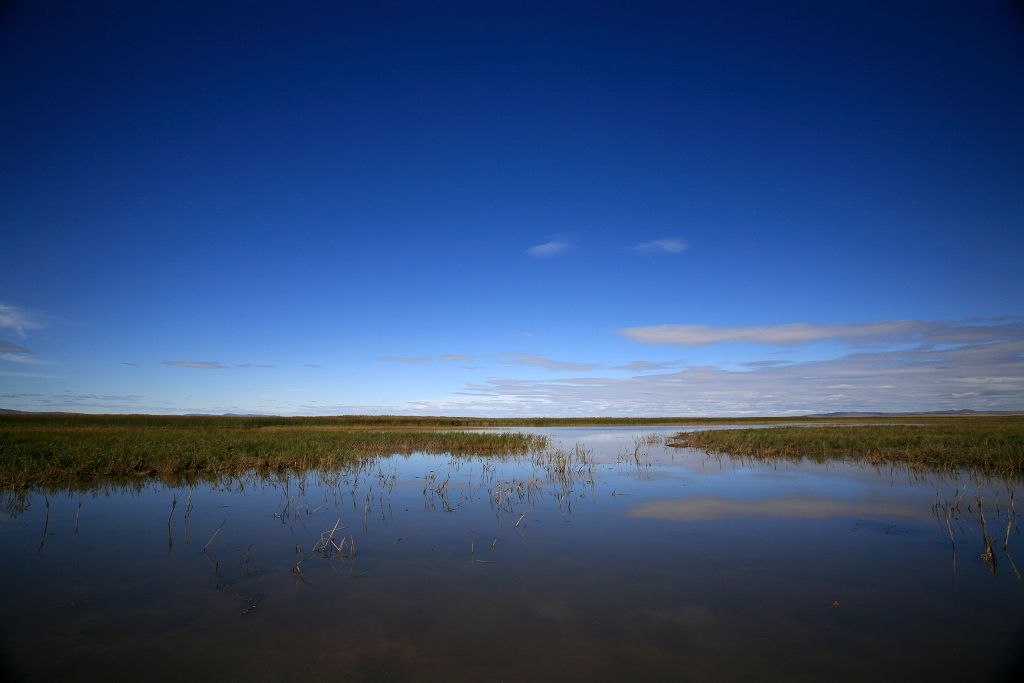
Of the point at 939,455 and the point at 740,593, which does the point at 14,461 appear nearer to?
the point at 740,593

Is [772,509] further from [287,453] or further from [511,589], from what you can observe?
[287,453]

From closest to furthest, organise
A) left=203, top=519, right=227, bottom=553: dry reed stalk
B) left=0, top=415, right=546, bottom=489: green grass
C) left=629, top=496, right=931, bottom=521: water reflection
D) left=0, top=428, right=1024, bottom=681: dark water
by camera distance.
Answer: left=0, top=428, right=1024, bottom=681: dark water → left=203, top=519, right=227, bottom=553: dry reed stalk → left=629, top=496, right=931, bottom=521: water reflection → left=0, top=415, right=546, bottom=489: green grass

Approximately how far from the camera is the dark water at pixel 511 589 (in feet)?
15.8

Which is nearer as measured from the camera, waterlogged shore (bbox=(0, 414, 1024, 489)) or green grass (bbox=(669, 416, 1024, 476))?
waterlogged shore (bbox=(0, 414, 1024, 489))

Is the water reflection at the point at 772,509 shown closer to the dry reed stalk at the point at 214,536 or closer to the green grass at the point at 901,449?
the dry reed stalk at the point at 214,536

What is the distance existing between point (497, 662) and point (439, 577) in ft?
8.48

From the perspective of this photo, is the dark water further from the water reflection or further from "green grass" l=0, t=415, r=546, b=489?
"green grass" l=0, t=415, r=546, b=489

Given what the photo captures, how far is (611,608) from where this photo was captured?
604cm

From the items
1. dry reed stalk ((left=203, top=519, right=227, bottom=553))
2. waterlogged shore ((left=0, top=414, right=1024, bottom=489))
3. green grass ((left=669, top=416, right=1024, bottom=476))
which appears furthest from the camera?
green grass ((left=669, top=416, right=1024, bottom=476))

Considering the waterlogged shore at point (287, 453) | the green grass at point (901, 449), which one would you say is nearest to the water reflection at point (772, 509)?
the green grass at point (901, 449)

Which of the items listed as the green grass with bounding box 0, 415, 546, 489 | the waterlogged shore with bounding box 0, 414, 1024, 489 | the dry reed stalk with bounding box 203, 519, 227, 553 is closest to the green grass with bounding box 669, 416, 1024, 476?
the waterlogged shore with bounding box 0, 414, 1024, 489

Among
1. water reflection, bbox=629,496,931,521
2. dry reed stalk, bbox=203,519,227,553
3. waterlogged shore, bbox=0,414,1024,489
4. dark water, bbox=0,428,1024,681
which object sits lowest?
water reflection, bbox=629,496,931,521

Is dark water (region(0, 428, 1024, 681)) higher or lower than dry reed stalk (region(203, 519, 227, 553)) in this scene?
lower

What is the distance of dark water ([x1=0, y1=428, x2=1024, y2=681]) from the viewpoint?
15.8 feet
